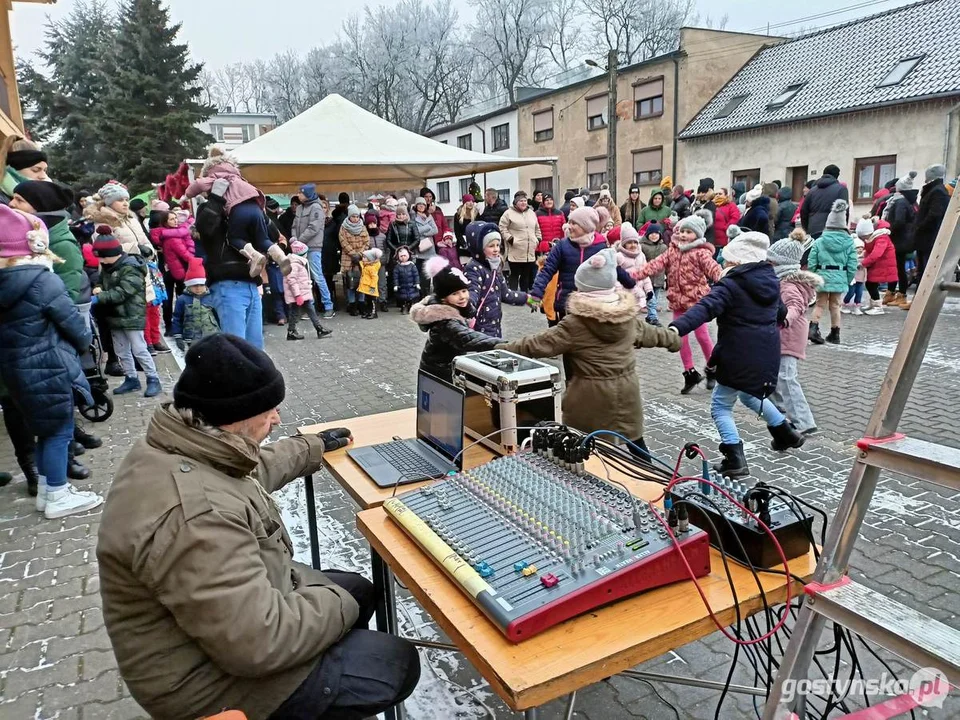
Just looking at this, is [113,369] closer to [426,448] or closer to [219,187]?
[219,187]

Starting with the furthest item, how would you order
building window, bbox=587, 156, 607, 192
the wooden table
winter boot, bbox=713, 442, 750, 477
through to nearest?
building window, bbox=587, 156, 607, 192, winter boot, bbox=713, 442, 750, 477, the wooden table

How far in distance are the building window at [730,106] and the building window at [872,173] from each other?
5.79 meters

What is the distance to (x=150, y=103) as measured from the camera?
2655 centimetres

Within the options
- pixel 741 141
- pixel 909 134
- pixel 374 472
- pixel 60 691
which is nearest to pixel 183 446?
pixel 374 472

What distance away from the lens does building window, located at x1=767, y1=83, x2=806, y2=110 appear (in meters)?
22.3

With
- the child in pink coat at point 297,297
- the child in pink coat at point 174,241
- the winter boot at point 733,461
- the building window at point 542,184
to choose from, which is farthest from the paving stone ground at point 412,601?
the building window at point 542,184

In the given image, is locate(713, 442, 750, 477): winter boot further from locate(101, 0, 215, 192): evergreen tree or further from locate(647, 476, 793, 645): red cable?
locate(101, 0, 215, 192): evergreen tree

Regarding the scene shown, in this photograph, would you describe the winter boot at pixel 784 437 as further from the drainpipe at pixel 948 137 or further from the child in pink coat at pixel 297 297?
the drainpipe at pixel 948 137

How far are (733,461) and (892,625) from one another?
326 cm

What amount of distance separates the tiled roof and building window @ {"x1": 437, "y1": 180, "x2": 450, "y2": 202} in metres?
17.8

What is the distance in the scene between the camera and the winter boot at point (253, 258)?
5.31 metres

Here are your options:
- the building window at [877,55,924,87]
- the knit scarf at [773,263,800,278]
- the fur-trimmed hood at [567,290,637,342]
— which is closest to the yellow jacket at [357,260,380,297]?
the knit scarf at [773,263,800,278]

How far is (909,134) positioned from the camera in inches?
720

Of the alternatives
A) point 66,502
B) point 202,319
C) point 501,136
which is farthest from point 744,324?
point 501,136
